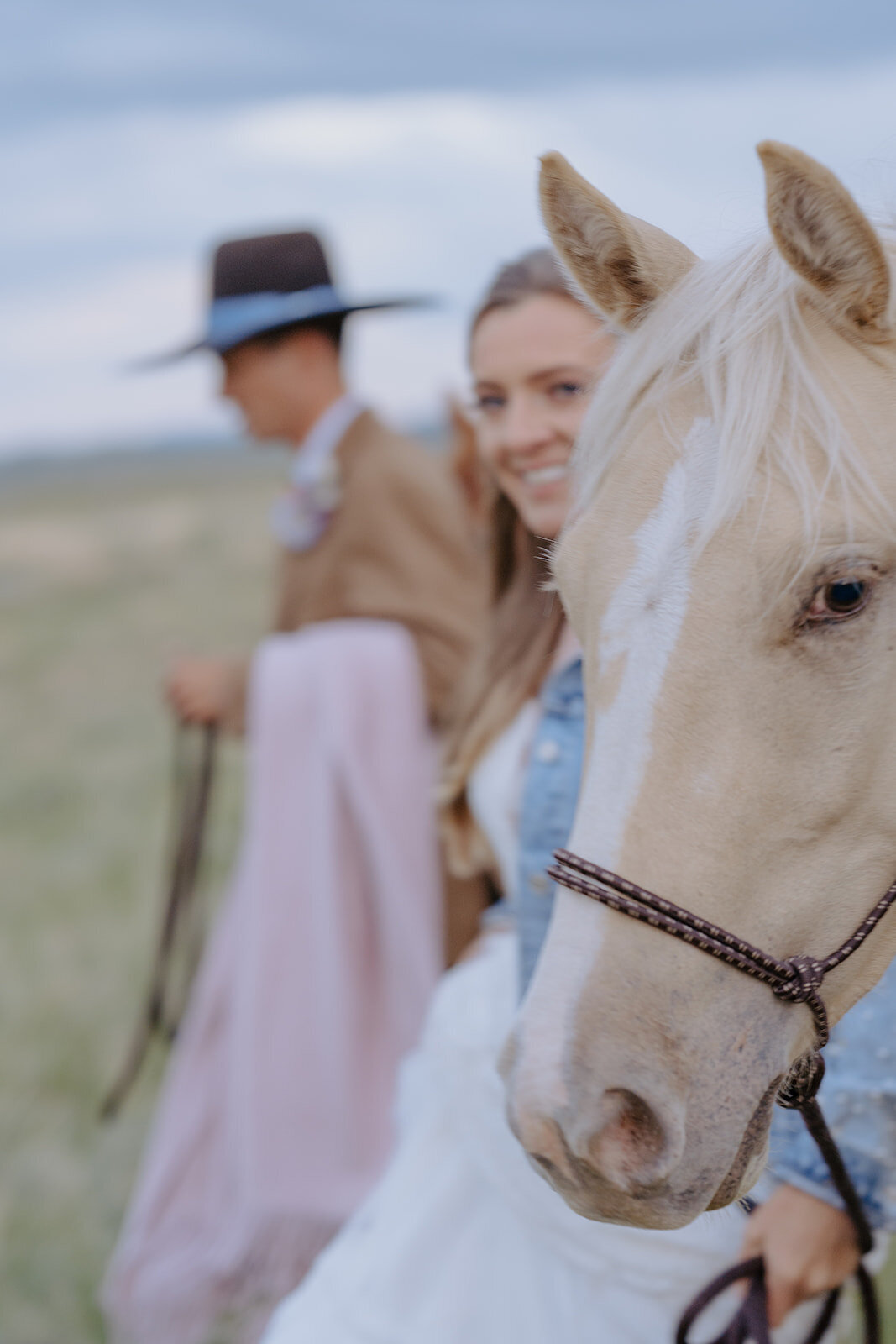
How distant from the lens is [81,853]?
564 cm

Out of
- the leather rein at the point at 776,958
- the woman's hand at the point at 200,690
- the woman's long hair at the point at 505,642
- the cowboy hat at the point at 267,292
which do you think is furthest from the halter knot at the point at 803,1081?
the cowboy hat at the point at 267,292

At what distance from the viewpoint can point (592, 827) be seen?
2.91 feet

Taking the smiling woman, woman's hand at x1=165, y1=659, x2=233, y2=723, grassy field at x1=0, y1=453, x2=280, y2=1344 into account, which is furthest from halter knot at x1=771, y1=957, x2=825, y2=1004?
grassy field at x1=0, y1=453, x2=280, y2=1344

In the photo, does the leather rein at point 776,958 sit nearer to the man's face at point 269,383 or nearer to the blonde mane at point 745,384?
the blonde mane at point 745,384

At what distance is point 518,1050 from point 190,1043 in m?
2.20

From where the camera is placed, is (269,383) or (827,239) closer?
(827,239)

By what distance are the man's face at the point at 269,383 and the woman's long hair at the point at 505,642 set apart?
1338mm

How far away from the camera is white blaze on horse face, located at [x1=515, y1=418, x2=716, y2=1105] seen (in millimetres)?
852

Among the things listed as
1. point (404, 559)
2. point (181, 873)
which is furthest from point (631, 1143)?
point (181, 873)

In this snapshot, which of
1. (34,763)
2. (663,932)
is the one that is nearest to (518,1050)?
(663,932)

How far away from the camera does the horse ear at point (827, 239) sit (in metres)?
0.81

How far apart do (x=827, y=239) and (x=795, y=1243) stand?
89 cm

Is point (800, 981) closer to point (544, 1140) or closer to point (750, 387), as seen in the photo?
point (544, 1140)

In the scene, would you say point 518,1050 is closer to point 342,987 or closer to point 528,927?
point 528,927
